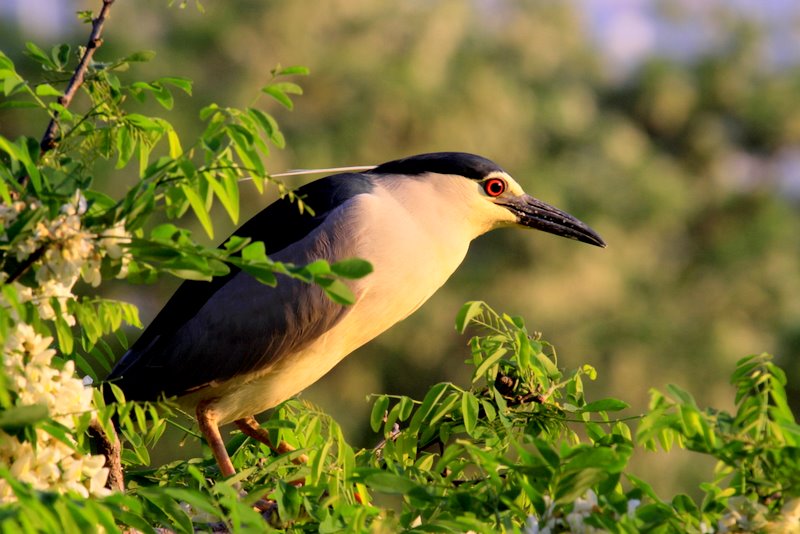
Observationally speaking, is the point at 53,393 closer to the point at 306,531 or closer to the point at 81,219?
the point at 81,219

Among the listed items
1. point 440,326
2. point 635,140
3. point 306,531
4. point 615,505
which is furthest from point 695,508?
point 635,140

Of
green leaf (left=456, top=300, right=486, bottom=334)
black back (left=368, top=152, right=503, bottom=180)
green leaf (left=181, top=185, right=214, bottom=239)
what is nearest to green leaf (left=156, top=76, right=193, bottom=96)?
green leaf (left=181, top=185, right=214, bottom=239)

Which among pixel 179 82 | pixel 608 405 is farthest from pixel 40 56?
pixel 608 405

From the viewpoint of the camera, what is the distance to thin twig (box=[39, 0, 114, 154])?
2314 millimetres

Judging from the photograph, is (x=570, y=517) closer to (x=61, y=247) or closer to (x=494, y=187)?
(x=61, y=247)

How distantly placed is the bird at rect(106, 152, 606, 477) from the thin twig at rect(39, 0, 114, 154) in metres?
1.17

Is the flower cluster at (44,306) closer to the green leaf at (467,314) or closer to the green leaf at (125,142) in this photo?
the green leaf at (125,142)

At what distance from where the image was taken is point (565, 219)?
412 cm

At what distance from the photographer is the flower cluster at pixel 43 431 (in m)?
1.78

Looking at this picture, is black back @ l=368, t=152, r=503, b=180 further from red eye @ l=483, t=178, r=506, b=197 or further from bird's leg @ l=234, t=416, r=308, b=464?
bird's leg @ l=234, t=416, r=308, b=464

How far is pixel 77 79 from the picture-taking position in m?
2.38

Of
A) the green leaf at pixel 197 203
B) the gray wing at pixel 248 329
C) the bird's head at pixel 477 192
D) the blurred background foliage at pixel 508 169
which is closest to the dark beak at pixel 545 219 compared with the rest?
the bird's head at pixel 477 192

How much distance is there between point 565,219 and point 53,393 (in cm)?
255

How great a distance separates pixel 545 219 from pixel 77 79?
2.14 m
